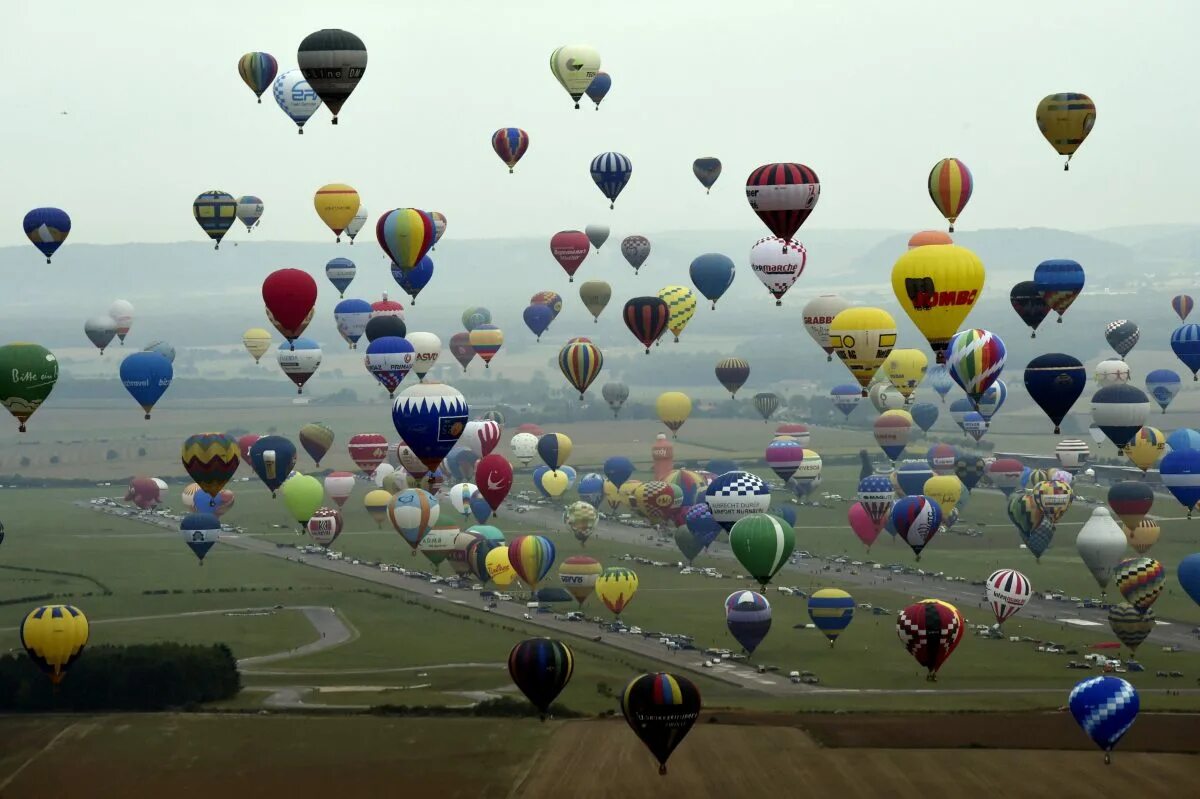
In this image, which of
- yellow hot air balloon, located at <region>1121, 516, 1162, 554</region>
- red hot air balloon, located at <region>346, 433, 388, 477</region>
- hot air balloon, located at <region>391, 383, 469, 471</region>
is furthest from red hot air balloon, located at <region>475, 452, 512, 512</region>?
yellow hot air balloon, located at <region>1121, 516, 1162, 554</region>

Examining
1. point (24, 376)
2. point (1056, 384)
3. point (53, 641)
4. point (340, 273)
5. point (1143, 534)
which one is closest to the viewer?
point (53, 641)

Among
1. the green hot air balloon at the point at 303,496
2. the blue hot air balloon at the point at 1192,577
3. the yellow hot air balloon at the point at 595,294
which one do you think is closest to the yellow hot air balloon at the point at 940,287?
the blue hot air balloon at the point at 1192,577

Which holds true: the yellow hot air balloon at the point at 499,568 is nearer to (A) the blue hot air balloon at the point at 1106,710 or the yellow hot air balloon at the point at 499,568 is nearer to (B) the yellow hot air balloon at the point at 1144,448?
(B) the yellow hot air balloon at the point at 1144,448

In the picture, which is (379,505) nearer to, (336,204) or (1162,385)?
(336,204)

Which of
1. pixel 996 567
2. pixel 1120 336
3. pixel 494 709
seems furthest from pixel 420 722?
pixel 1120 336

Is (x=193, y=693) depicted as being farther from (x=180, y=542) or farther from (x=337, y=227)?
(x=180, y=542)

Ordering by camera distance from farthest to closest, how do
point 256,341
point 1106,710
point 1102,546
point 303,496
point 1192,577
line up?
1. point 256,341
2. point 303,496
3. point 1102,546
4. point 1192,577
5. point 1106,710

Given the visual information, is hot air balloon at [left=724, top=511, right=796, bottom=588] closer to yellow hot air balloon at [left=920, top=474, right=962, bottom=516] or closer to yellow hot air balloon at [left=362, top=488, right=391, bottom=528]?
yellow hot air balloon at [left=920, top=474, right=962, bottom=516]

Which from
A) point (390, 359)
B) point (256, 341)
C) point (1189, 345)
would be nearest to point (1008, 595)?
point (1189, 345)
